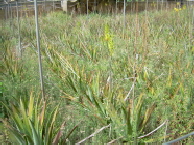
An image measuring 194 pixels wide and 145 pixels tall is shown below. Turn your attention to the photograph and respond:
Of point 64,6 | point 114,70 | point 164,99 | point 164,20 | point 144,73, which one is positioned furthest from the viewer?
point 64,6

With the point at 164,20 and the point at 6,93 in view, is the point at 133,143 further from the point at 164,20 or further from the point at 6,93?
the point at 164,20

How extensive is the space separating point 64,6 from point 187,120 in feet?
34.4

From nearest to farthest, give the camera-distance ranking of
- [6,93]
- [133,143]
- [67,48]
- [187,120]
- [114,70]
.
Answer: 1. [133,143]
2. [187,120]
3. [6,93]
4. [114,70]
5. [67,48]

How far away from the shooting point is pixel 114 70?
3.25 meters

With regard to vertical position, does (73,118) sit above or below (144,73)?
below

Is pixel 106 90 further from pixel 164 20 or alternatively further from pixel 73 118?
pixel 164 20

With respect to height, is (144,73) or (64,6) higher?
(64,6)

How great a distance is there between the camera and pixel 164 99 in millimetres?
2293

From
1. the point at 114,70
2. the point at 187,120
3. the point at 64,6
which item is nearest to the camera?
the point at 187,120

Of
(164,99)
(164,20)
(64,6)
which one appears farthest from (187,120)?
(64,6)

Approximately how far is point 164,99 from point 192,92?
0.30 meters

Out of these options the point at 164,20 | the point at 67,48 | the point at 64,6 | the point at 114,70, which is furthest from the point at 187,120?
the point at 64,6

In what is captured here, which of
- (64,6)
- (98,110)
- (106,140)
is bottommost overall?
(106,140)

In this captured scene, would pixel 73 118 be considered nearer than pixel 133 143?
No
